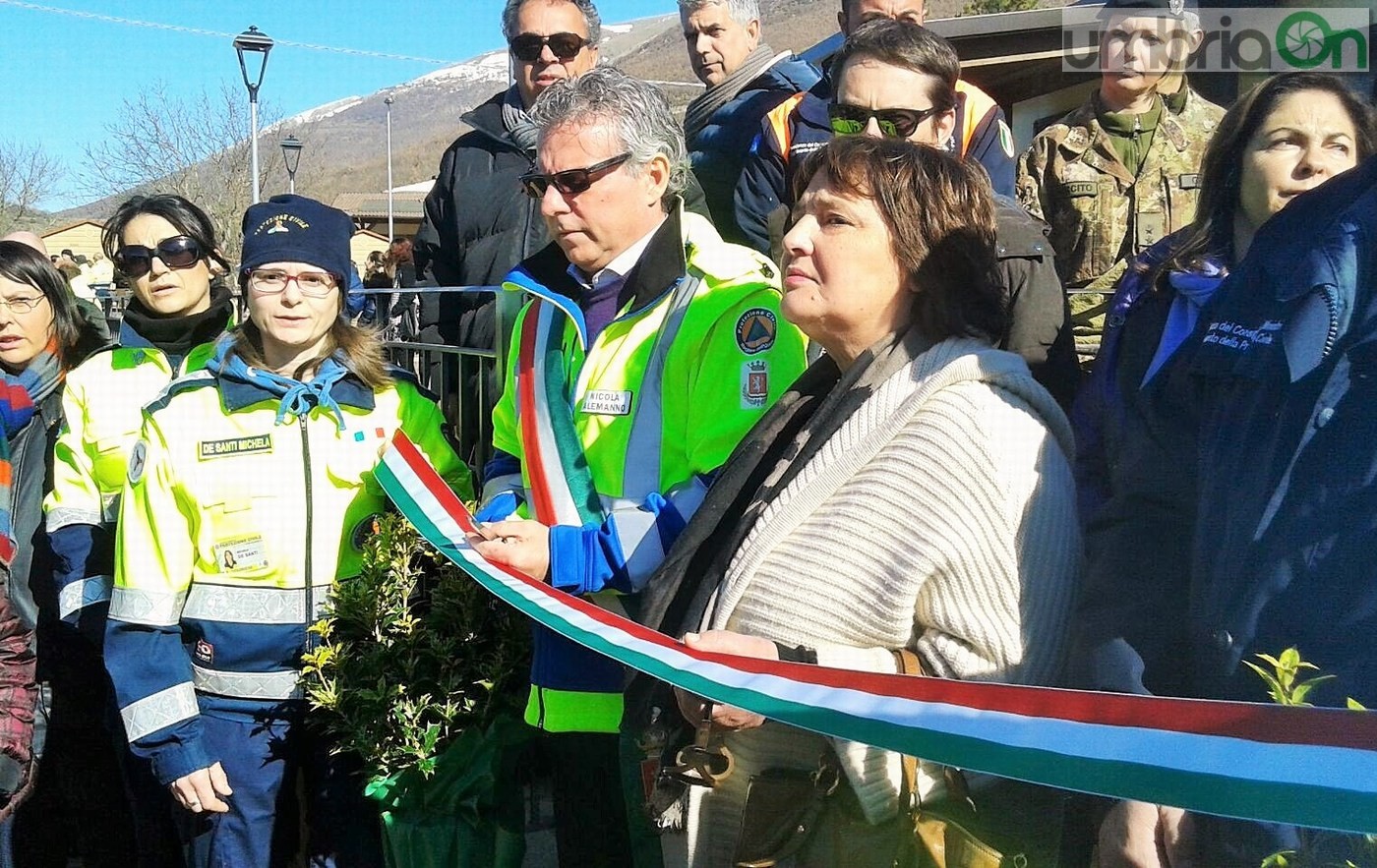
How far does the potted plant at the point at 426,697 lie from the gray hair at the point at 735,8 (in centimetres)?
310

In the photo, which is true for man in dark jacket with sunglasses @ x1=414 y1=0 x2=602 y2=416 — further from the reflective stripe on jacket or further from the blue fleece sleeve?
the blue fleece sleeve

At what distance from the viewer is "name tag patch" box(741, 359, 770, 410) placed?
2702 millimetres

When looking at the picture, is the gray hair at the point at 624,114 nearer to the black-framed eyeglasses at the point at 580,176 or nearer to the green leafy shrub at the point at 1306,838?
the black-framed eyeglasses at the point at 580,176

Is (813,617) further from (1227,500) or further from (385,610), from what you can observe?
(385,610)

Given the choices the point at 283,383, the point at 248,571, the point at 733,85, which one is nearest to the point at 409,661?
the point at 248,571

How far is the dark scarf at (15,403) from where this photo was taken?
156 inches

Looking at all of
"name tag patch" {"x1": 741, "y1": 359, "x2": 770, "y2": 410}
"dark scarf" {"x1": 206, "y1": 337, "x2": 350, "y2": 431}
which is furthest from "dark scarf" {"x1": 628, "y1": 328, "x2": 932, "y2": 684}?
"dark scarf" {"x1": 206, "y1": 337, "x2": 350, "y2": 431}

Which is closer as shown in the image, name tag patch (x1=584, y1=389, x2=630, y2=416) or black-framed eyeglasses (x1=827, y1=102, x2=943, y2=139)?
name tag patch (x1=584, y1=389, x2=630, y2=416)

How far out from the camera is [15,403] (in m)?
4.16

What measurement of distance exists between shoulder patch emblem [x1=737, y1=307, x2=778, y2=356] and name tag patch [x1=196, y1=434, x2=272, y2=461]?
1396mm

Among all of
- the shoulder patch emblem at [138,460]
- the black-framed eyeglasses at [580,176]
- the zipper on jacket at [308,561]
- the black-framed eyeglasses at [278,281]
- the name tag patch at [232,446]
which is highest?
the black-framed eyeglasses at [580,176]

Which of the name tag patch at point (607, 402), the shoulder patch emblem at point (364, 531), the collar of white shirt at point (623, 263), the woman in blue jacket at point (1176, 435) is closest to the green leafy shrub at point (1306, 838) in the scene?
the woman in blue jacket at point (1176, 435)

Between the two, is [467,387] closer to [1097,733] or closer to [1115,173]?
[1115,173]

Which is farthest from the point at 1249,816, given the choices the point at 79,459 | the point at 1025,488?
the point at 79,459
